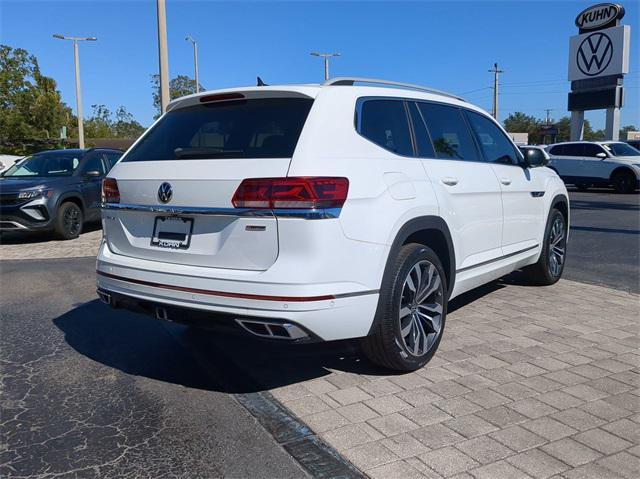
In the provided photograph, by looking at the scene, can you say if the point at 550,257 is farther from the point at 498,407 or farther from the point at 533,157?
the point at 498,407

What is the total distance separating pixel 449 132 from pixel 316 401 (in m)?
2.41

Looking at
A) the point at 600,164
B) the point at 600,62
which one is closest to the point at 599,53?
the point at 600,62

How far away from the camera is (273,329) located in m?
3.22

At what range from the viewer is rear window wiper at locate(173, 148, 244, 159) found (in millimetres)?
3512

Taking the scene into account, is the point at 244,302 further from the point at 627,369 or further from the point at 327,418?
the point at 627,369

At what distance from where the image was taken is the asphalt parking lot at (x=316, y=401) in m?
2.92

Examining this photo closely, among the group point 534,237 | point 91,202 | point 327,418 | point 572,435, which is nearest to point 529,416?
point 572,435

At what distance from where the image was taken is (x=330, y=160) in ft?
11.0

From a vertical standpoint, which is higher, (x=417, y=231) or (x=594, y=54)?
(x=594, y=54)

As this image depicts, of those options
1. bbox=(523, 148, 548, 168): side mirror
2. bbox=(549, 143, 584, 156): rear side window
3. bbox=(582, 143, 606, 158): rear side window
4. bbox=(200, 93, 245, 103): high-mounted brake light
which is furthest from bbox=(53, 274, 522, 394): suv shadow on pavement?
bbox=(549, 143, 584, 156): rear side window

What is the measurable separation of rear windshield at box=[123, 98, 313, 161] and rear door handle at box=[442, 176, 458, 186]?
1306mm

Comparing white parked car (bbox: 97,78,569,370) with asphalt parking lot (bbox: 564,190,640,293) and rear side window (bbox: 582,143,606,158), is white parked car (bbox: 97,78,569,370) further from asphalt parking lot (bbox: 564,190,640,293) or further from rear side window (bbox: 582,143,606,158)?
rear side window (bbox: 582,143,606,158)

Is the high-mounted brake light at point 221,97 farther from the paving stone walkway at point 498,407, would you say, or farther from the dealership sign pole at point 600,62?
the dealership sign pole at point 600,62

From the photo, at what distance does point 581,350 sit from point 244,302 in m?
2.83
